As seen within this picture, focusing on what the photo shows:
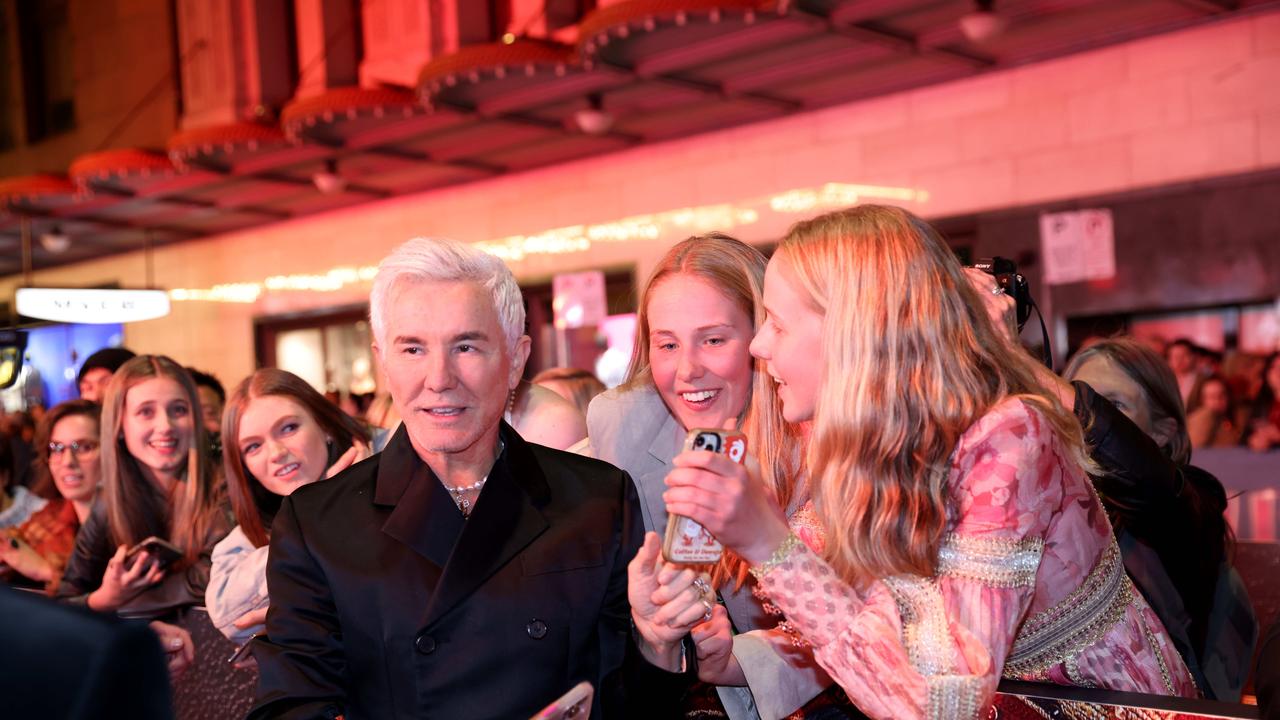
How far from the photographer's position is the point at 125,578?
136 inches

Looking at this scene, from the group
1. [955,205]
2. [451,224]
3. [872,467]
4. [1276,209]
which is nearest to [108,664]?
[872,467]

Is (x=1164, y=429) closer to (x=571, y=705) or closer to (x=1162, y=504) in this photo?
(x=1162, y=504)

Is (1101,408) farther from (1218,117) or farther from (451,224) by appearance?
(451,224)

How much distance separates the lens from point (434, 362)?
6.38ft

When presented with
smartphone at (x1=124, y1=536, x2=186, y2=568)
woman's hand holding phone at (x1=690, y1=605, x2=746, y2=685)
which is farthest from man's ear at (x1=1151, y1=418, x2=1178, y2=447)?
smartphone at (x1=124, y1=536, x2=186, y2=568)

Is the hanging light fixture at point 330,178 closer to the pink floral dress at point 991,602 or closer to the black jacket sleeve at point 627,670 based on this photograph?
the black jacket sleeve at point 627,670

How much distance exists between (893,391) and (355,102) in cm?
718

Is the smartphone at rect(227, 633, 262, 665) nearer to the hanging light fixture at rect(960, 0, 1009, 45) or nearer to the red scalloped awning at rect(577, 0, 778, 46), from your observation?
the red scalloped awning at rect(577, 0, 778, 46)

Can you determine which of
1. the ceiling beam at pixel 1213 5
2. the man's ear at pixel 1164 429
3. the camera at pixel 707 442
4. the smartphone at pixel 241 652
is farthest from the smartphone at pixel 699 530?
the ceiling beam at pixel 1213 5

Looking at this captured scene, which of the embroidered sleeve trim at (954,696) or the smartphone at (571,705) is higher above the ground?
the smartphone at (571,705)

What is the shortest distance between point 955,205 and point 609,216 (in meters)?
3.38

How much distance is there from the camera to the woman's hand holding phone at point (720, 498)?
1.69m

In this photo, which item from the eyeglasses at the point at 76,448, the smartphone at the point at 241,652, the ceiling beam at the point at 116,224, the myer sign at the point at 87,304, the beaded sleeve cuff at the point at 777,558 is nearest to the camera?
the beaded sleeve cuff at the point at 777,558

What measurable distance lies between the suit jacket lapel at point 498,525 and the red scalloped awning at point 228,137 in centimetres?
779
